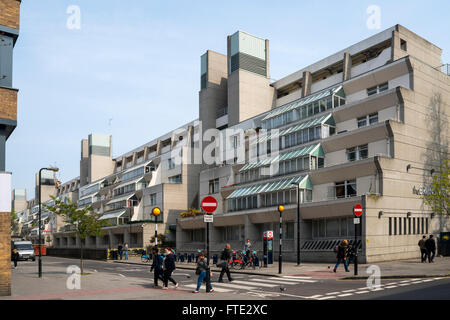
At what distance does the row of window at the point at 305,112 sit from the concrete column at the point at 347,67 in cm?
495

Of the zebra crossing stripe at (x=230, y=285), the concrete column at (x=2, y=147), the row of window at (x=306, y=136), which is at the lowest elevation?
the zebra crossing stripe at (x=230, y=285)

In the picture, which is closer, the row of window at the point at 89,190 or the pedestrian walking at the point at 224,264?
the pedestrian walking at the point at 224,264

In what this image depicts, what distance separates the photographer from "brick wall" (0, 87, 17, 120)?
54.7 ft

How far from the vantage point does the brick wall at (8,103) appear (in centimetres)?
1669

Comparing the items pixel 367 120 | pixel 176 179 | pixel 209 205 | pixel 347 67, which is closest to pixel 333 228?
pixel 367 120

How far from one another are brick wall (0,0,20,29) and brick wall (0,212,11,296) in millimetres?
7175

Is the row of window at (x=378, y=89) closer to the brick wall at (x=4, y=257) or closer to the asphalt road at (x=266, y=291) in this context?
the asphalt road at (x=266, y=291)

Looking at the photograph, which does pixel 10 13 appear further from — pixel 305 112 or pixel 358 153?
A: pixel 305 112

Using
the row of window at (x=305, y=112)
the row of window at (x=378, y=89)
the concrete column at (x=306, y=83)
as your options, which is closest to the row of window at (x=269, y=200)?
the row of window at (x=305, y=112)

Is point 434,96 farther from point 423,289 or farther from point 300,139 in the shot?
point 423,289

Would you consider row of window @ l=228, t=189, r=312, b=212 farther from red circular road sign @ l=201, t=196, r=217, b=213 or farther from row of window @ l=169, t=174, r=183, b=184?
red circular road sign @ l=201, t=196, r=217, b=213

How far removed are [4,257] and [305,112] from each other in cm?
3537
